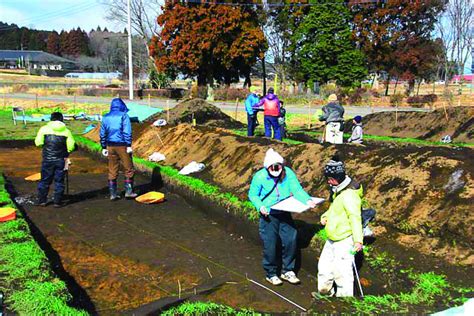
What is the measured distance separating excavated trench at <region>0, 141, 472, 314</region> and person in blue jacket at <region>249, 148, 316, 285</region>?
271 millimetres

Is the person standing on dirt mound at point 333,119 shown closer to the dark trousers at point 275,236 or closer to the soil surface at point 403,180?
the soil surface at point 403,180

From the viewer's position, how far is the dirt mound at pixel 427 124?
15.6 m

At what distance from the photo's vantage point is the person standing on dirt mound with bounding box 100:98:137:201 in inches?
347

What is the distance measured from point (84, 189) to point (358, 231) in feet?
23.5

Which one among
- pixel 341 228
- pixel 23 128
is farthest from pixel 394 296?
pixel 23 128

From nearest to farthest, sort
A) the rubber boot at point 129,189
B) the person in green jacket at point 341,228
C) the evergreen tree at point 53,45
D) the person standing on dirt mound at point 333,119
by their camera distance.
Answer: the person in green jacket at point 341,228
the rubber boot at point 129,189
the person standing on dirt mound at point 333,119
the evergreen tree at point 53,45

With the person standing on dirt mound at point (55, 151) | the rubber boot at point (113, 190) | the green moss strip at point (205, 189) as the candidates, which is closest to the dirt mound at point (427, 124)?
the green moss strip at point (205, 189)

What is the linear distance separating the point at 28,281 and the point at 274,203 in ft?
8.61

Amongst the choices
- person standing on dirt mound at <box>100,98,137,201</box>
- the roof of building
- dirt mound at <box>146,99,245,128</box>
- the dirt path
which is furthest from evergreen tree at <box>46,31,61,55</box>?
person standing on dirt mound at <box>100,98,137,201</box>

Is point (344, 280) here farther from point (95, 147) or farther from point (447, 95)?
point (447, 95)

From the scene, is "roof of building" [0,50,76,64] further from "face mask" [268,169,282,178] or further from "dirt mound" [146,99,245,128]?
"face mask" [268,169,282,178]

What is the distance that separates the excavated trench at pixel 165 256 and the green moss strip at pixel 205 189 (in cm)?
15

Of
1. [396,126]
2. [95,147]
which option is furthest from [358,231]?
[396,126]

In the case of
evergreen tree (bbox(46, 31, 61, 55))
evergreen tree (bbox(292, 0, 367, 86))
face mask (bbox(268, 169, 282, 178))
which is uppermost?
evergreen tree (bbox(46, 31, 61, 55))
